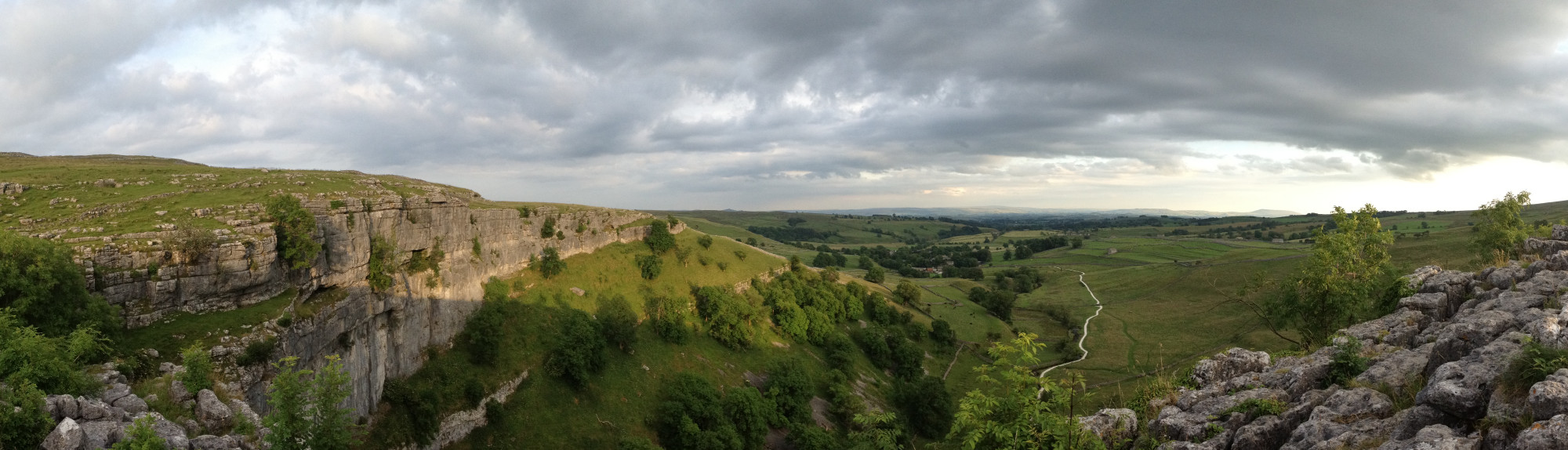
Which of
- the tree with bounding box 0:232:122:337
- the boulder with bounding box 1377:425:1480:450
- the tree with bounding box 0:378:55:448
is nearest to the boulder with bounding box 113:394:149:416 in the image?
the tree with bounding box 0:378:55:448

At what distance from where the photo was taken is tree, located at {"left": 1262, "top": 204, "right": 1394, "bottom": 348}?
81.9ft

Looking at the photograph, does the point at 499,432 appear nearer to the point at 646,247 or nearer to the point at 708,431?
the point at 708,431

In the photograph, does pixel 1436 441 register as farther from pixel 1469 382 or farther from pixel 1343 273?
pixel 1343 273

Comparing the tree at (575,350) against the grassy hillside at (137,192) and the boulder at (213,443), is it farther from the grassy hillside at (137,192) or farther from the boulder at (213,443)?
the boulder at (213,443)

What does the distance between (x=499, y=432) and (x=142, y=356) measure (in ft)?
78.2

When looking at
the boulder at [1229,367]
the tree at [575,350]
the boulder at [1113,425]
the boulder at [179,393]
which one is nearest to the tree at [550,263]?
the tree at [575,350]

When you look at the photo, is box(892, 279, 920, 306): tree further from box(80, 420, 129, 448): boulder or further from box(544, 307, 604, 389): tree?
box(80, 420, 129, 448): boulder

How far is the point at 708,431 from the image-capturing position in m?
46.9

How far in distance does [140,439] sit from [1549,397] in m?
23.8

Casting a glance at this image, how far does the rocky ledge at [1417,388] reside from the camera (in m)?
8.43

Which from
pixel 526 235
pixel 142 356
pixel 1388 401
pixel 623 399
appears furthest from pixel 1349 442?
pixel 526 235

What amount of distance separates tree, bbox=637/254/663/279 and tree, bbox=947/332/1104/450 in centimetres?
5998

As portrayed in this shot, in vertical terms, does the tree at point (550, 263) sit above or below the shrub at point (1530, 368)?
below

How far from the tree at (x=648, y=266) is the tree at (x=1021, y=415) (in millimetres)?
59977
